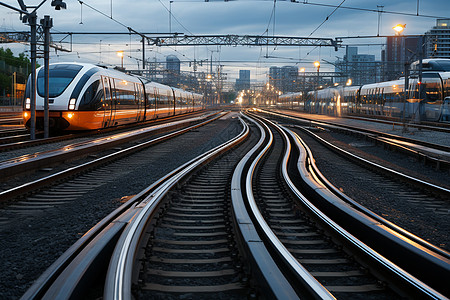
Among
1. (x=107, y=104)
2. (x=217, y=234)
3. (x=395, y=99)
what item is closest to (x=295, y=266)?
(x=217, y=234)

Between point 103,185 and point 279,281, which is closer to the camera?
point 279,281

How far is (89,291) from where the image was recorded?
11.9 ft

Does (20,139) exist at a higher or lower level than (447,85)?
lower

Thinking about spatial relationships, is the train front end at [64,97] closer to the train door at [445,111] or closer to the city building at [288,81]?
the train door at [445,111]

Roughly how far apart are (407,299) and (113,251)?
2.52m

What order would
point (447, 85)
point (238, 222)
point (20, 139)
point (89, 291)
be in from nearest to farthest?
point (89, 291) → point (238, 222) → point (20, 139) → point (447, 85)

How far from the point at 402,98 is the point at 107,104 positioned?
22575 mm

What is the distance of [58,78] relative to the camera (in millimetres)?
17797

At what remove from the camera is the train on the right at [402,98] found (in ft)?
99.5

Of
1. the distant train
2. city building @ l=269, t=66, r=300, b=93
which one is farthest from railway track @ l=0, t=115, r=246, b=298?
city building @ l=269, t=66, r=300, b=93

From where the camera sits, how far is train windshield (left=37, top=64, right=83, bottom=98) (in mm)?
17531

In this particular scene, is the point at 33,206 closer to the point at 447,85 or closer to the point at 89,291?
the point at 89,291

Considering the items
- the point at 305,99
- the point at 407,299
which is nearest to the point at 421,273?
the point at 407,299

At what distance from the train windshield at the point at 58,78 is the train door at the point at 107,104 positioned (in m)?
1.51
